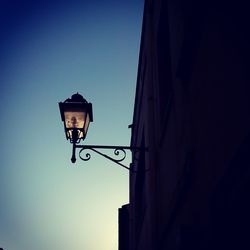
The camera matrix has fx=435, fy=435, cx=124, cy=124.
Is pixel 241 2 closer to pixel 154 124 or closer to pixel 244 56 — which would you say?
pixel 244 56

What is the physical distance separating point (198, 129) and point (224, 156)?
906 millimetres

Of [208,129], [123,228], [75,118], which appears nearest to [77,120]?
[75,118]

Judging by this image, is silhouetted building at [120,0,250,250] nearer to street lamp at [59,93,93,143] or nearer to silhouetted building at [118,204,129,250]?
street lamp at [59,93,93,143]

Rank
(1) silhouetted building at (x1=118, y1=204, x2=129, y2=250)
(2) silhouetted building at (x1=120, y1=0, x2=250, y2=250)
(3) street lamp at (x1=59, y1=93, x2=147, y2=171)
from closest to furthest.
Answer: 1. (2) silhouetted building at (x1=120, y1=0, x2=250, y2=250)
2. (3) street lamp at (x1=59, y1=93, x2=147, y2=171)
3. (1) silhouetted building at (x1=118, y1=204, x2=129, y2=250)

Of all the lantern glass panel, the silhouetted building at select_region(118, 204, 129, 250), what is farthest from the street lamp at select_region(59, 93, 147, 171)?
the silhouetted building at select_region(118, 204, 129, 250)

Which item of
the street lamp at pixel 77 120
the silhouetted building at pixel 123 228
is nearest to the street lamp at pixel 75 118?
the street lamp at pixel 77 120

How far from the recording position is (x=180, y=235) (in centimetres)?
390

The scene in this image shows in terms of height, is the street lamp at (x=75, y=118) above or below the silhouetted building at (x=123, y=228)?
above

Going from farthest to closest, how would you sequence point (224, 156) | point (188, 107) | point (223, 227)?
1. point (188, 107)
2. point (223, 227)
3. point (224, 156)

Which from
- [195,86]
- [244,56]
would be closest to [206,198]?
[195,86]

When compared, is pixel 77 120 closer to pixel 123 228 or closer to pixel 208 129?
pixel 208 129

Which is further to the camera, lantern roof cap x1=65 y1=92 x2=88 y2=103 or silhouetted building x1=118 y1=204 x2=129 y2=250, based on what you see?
silhouetted building x1=118 y1=204 x2=129 y2=250

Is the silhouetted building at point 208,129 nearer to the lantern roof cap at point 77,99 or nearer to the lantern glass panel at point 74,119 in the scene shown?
the lantern glass panel at point 74,119

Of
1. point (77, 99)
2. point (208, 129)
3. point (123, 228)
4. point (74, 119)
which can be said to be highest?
point (77, 99)
